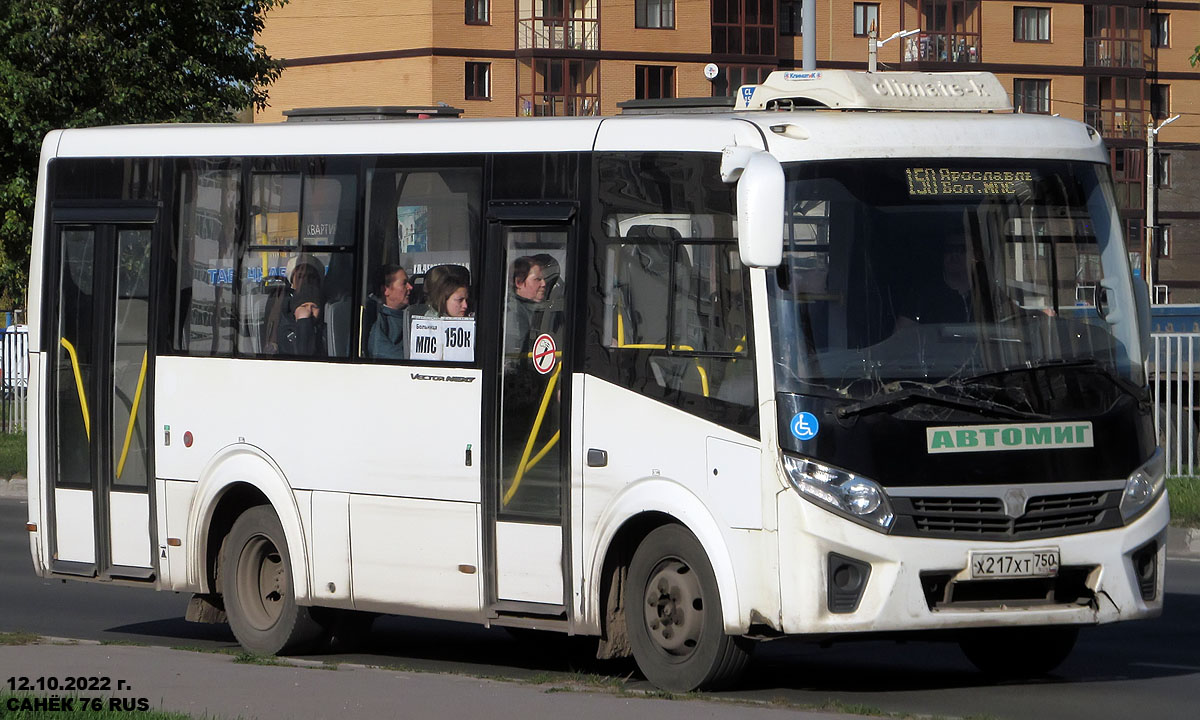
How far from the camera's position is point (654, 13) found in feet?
233

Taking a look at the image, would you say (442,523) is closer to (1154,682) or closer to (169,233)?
(169,233)

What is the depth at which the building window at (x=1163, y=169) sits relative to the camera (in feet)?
256

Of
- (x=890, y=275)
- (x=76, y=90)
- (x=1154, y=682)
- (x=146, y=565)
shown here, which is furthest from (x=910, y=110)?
(x=76, y=90)

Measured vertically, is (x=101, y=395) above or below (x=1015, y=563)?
above

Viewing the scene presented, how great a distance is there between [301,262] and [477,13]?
197ft

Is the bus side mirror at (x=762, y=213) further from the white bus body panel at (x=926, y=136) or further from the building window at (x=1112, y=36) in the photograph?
the building window at (x=1112, y=36)

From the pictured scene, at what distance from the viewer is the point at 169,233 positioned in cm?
1200

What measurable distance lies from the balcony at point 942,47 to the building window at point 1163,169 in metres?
8.89

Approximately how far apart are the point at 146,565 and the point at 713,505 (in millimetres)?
4289

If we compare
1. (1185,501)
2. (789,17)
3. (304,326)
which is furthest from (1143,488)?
(789,17)

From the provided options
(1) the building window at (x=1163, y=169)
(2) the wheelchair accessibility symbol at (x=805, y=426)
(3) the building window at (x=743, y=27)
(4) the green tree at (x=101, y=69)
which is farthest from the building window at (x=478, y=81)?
(2) the wheelchair accessibility symbol at (x=805, y=426)

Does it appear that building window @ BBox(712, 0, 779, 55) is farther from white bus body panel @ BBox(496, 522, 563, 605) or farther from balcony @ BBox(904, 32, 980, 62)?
white bus body panel @ BBox(496, 522, 563, 605)

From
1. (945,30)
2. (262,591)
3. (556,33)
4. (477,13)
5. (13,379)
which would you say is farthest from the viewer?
(945,30)

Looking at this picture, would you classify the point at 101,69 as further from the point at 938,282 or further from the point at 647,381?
the point at 938,282
